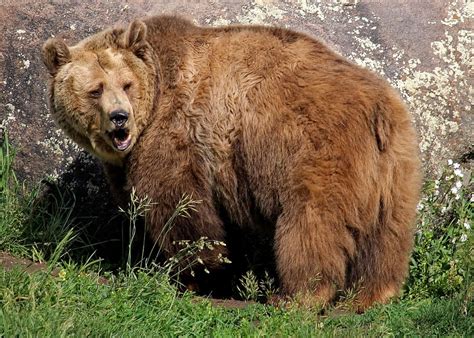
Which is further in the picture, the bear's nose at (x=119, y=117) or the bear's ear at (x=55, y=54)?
the bear's ear at (x=55, y=54)

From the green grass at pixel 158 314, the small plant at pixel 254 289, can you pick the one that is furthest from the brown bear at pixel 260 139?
the green grass at pixel 158 314

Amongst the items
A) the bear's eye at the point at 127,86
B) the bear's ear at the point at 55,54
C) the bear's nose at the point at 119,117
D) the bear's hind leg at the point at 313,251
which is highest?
the bear's ear at the point at 55,54

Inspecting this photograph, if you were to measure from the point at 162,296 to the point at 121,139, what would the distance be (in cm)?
135

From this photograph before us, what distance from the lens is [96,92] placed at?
21.5 feet

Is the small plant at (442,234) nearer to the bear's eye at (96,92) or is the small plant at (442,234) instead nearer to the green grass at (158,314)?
the green grass at (158,314)

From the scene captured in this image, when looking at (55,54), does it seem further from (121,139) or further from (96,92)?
(121,139)

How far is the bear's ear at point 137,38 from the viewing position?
6.61 m

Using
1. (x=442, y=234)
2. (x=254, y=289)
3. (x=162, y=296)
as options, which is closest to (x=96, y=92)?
(x=162, y=296)

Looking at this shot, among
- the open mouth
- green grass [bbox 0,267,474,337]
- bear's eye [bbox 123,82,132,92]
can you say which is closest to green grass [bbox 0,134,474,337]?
green grass [bbox 0,267,474,337]

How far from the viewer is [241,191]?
21.5 feet

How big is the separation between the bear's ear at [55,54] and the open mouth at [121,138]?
0.68 m

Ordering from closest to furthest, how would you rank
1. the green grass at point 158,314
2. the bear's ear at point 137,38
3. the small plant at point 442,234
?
the green grass at point 158,314 < the bear's ear at point 137,38 < the small plant at point 442,234

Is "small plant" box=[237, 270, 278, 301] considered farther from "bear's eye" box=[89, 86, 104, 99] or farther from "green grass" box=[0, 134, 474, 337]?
"bear's eye" box=[89, 86, 104, 99]

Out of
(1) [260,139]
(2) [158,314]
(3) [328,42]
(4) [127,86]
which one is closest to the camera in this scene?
(2) [158,314]
